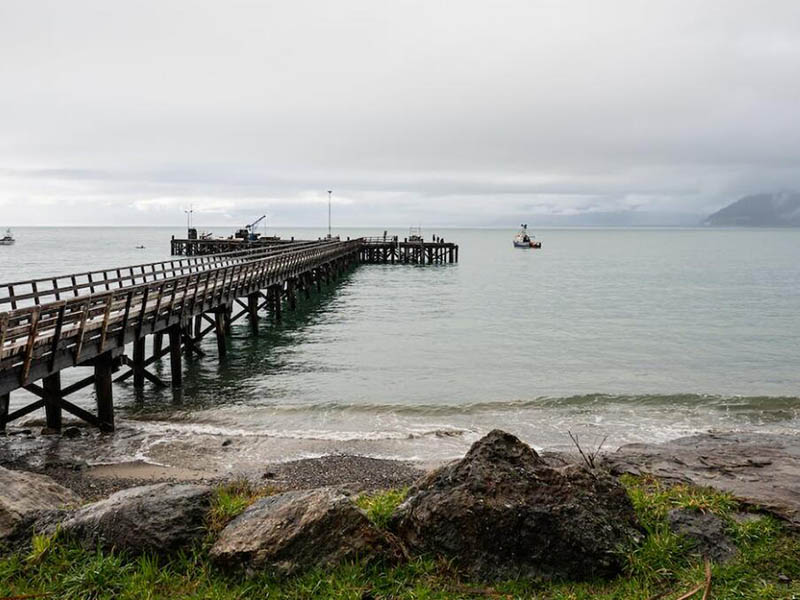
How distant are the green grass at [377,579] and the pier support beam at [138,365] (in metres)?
15.4

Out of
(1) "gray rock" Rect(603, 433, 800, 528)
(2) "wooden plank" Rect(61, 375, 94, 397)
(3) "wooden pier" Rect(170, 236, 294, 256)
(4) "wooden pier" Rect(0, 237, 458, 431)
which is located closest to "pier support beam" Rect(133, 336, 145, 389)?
(4) "wooden pier" Rect(0, 237, 458, 431)

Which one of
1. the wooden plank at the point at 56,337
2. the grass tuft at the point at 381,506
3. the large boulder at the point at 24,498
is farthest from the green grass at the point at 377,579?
the wooden plank at the point at 56,337

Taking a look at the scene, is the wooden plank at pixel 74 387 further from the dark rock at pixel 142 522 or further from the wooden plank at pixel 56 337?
the dark rock at pixel 142 522

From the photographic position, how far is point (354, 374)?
25594 mm

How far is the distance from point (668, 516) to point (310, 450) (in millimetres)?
10355

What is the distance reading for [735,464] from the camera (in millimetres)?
12930

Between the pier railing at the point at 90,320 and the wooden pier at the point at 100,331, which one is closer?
the pier railing at the point at 90,320

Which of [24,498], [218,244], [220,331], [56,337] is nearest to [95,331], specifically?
[56,337]

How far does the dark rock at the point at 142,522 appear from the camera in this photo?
267 inches

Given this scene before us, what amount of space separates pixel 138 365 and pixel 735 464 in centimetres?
1771

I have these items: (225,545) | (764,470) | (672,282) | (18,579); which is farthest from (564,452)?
(672,282)

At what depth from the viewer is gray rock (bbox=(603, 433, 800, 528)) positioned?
896cm

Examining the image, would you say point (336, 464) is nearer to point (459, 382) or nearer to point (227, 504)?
point (227, 504)

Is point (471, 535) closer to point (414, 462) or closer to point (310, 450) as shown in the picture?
point (414, 462)
